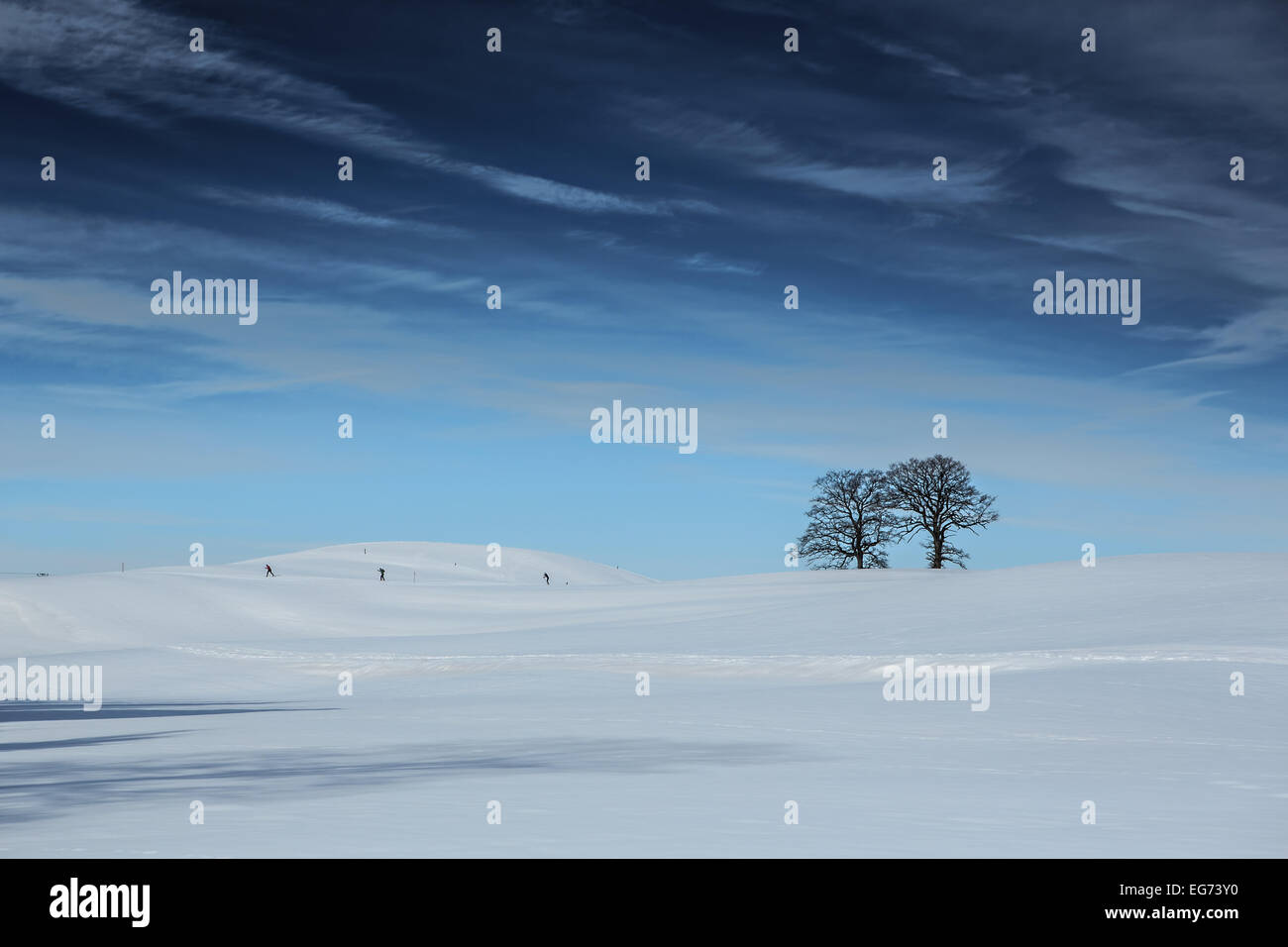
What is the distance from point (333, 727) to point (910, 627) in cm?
2112

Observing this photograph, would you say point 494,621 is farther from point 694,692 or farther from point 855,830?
point 855,830

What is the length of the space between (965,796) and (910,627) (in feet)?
81.4

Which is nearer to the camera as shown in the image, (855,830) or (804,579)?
(855,830)

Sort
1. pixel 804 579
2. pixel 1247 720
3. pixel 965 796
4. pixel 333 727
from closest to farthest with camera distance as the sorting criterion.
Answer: pixel 965 796
pixel 1247 720
pixel 333 727
pixel 804 579

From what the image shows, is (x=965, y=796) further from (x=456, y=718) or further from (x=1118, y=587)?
(x=1118, y=587)

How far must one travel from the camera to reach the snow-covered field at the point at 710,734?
9438mm

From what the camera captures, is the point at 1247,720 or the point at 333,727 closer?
the point at 1247,720

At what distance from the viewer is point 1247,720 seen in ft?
57.7

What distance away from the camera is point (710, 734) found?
17.0 meters

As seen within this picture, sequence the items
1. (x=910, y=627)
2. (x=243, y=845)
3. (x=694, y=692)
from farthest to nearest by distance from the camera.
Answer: (x=910, y=627) → (x=694, y=692) → (x=243, y=845)

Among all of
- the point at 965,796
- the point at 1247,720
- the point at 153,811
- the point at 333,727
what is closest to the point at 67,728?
the point at 333,727

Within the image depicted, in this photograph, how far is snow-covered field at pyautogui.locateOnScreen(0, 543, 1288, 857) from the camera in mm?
9438
